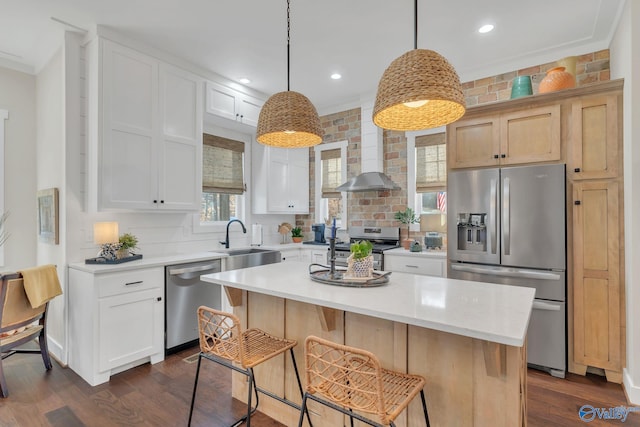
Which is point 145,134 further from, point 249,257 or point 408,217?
point 408,217

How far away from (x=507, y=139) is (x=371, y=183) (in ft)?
4.96

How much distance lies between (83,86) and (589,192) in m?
4.41

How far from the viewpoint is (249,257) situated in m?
3.76

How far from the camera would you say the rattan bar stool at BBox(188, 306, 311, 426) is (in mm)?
1712

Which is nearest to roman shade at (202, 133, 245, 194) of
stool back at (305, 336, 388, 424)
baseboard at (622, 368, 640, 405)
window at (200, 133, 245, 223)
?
window at (200, 133, 245, 223)

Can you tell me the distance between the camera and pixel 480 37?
2.98 metres

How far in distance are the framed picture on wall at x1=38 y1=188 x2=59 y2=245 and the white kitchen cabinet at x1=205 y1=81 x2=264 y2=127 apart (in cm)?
169

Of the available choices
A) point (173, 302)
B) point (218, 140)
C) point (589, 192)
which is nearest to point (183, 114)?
point (218, 140)

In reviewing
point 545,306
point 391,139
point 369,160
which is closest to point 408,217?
point 369,160

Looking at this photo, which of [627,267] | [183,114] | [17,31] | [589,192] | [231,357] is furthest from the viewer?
[183,114]

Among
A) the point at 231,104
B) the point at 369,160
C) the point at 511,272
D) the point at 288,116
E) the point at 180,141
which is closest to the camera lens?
the point at 288,116

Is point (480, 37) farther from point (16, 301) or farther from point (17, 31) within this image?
point (16, 301)

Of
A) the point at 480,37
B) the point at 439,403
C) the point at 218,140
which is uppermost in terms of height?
the point at 480,37

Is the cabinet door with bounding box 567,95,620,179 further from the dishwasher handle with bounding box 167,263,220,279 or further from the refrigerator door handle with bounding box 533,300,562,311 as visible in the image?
the dishwasher handle with bounding box 167,263,220,279
